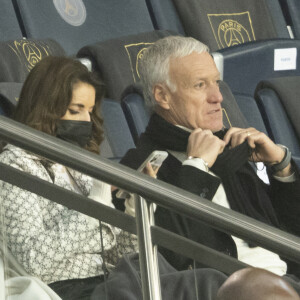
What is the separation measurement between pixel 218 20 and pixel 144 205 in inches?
103

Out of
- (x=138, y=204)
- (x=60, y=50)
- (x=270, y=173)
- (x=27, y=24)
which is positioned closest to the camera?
(x=138, y=204)

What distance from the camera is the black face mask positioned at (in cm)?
197

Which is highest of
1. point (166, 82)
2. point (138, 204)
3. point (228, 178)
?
point (138, 204)

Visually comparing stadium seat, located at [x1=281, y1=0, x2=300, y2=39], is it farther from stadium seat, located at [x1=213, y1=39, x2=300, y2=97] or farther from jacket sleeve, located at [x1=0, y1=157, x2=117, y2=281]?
jacket sleeve, located at [x1=0, y1=157, x2=117, y2=281]

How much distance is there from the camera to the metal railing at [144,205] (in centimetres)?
120

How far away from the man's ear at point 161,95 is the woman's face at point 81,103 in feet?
0.49

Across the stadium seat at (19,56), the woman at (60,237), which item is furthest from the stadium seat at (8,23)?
the woman at (60,237)

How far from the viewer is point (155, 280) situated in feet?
4.07

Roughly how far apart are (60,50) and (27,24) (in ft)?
1.24

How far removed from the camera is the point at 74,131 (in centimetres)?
200

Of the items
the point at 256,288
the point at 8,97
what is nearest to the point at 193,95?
the point at 8,97

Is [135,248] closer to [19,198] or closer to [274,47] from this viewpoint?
[19,198]

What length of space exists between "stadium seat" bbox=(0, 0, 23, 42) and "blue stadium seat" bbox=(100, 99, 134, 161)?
0.69m

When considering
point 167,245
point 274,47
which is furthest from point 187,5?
point 167,245
